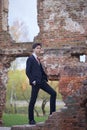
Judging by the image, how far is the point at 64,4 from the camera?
Result: 15.5m

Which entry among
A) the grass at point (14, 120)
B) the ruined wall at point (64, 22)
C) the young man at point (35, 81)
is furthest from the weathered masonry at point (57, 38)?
the young man at point (35, 81)

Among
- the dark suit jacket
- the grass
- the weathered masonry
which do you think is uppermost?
the dark suit jacket

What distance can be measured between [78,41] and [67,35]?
17.3 inches

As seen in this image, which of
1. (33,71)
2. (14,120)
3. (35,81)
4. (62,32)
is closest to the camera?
(35,81)

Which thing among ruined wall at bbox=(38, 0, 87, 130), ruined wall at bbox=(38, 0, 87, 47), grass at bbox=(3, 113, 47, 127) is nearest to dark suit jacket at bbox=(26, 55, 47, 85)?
ruined wall at bbox=(38, 0, 87, 130)

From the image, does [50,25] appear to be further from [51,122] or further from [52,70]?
[51,122]

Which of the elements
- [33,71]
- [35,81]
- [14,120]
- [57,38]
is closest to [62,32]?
[57,38]

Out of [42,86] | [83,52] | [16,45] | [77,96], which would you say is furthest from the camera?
[16,45]

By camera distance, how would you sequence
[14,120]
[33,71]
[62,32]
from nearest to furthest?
1. [33,71]
2. [62,32]
3. [14,120]

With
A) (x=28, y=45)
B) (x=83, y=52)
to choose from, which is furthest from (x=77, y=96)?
(x=28, y=45)

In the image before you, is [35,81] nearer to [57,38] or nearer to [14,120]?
[57,38]

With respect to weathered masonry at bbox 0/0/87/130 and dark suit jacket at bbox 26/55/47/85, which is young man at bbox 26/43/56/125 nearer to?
dark suit jacket at bbox 26/55/47/85

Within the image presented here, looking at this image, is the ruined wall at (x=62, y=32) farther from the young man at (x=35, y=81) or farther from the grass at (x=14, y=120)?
the young man at (x=35, y=81)

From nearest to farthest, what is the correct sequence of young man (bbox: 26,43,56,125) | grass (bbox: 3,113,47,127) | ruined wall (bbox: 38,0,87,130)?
young man (bbox: 26,43,56,125), ruined wall (bbox: 38,0,87,130), grass (bbox: 3,113,47,127)
